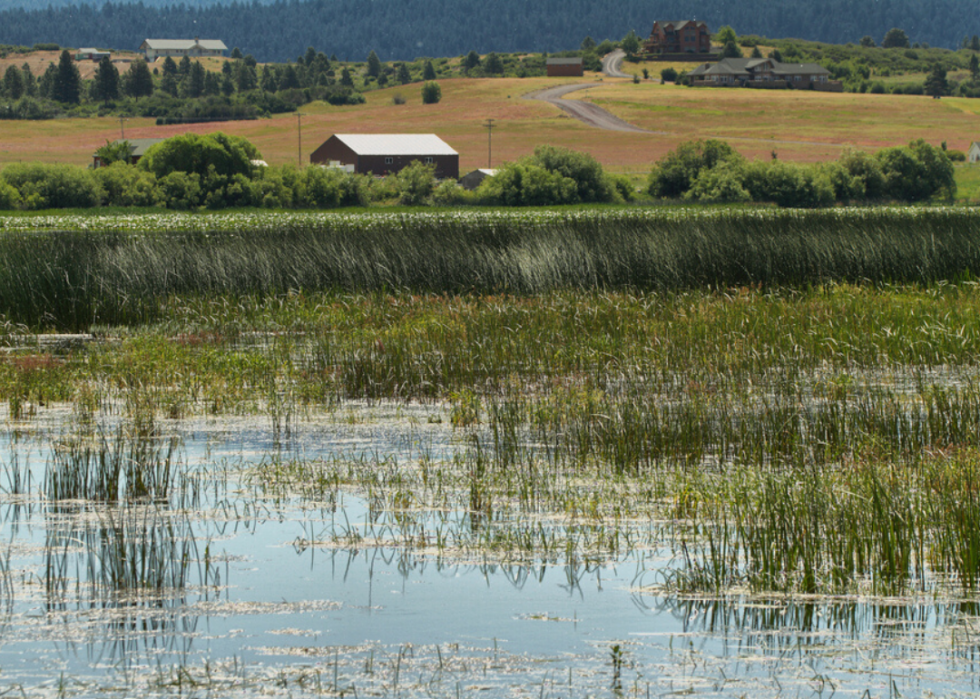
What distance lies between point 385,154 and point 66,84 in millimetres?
101673

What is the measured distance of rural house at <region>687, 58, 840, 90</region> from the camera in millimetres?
191250

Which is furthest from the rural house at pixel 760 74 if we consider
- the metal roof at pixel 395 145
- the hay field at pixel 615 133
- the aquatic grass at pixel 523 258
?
the aquatic grass at pixel 523 258

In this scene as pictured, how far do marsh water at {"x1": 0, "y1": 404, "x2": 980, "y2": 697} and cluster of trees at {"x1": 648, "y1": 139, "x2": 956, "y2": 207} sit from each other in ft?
264

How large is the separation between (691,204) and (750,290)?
209ft

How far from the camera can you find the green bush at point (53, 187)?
259ft

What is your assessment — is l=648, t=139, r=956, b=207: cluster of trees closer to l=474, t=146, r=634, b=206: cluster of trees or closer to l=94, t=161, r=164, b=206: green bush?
l=474, t=146, r=634, b=206: cluster of trees

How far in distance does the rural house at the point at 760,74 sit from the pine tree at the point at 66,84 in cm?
10789

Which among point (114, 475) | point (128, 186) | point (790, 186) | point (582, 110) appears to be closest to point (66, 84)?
point (582, 110)

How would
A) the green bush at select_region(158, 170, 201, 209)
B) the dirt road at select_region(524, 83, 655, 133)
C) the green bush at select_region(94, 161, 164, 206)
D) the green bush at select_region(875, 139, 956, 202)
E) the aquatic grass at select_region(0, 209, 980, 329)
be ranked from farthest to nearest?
the dirt road at select_region(524, 83, 655, 133) < the green bush at select_region(875, 139, 956, 202) < the green bush at select_region(158, 170, 201, 209) < the green bush at select_region(94, 161, 164, 206) < the aquatic grass at select_region(0, 209, 980, 329)

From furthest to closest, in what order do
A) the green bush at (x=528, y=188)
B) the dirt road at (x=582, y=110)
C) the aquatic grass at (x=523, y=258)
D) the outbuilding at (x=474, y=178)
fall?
the dirt road at (x=582, y=110), the outbuilding at (x=474, y=178), the green bush at (x=528, y=188), the aquatic grass at (x=523, y=258)

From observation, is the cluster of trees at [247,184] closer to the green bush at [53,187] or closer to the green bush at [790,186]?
the green bush at [53,187]

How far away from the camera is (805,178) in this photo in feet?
279

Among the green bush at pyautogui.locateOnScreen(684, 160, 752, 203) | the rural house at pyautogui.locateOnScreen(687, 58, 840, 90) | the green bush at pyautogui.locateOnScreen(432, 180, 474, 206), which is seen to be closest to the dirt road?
the rural house at pyautogui.locateOnScreen(687, 58, 840, 90)

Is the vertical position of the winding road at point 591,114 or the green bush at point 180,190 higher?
the winding road at point 591,114
